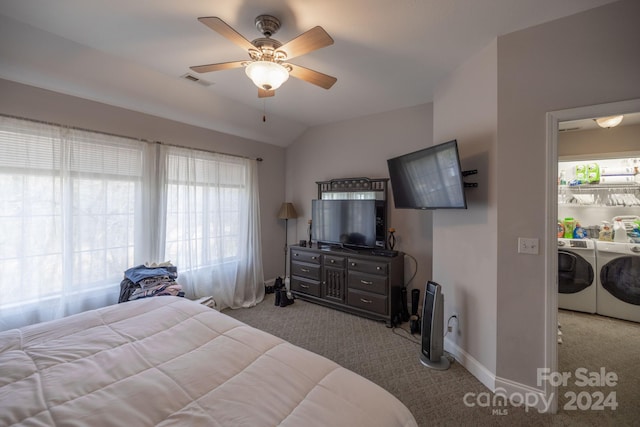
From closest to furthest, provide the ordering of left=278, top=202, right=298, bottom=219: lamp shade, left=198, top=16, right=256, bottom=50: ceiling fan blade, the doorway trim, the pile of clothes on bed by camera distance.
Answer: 1. left=198, top=16, right=256, bottom=50: ceiling fan blade
2. the doorway trim
3. the pile of clothes on bed
4. left=278, top=202, right=298, bottom=219: lamp shade

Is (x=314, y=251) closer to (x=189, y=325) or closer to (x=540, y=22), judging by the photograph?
(x=189, y=325)

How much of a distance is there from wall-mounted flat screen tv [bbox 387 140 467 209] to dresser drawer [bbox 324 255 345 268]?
3.60 ft

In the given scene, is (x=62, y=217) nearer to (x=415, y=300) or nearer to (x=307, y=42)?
(x=307, y=42)

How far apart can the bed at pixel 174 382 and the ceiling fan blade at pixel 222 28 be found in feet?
5.76

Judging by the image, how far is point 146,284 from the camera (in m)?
2.59

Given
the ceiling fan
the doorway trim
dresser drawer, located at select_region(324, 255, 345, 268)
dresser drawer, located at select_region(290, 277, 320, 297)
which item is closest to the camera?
the ceiling fan

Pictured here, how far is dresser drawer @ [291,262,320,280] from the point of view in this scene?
3.73m

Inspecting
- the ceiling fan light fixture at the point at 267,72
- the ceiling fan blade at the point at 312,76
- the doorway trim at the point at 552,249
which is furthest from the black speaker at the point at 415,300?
the ceiling fan light fixture at the point at 267,72

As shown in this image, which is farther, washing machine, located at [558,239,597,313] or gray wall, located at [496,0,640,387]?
washing machine, located at [558,239,597,313]

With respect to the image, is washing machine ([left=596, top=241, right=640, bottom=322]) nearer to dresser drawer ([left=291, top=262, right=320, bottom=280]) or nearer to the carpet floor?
the carpet floor

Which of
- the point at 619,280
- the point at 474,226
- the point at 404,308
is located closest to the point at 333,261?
the point at 404,308

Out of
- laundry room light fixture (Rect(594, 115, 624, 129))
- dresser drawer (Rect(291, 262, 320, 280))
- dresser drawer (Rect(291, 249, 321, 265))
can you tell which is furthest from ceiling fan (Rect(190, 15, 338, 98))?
laundry room light fixture (Rect(594, 115, 624, 129))

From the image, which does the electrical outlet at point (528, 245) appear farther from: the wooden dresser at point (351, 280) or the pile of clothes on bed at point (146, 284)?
the pile of clothes on bed at point (146, 284)

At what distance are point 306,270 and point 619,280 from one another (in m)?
4.00
